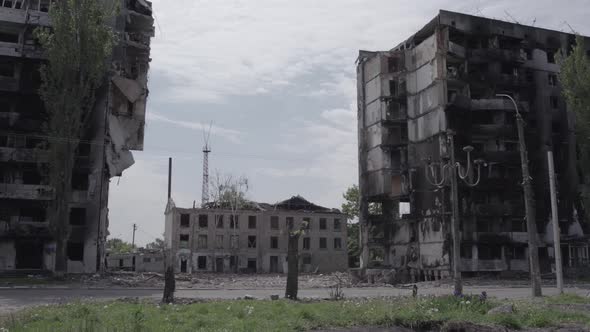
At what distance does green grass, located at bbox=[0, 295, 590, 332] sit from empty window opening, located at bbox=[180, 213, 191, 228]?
217 feet

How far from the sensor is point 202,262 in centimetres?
8044

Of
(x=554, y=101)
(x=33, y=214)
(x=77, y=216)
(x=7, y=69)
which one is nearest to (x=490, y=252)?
(x=554, y=101)

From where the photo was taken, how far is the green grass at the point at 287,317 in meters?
12.2

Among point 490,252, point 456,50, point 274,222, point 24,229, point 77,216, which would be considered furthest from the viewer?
point 274,222

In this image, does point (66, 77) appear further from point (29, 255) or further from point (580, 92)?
point (580, 92)

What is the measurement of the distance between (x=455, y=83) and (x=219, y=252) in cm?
4098

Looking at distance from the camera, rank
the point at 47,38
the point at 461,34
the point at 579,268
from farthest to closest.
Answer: the point at 461,34 → the point at 579,268 → the point at 47,38

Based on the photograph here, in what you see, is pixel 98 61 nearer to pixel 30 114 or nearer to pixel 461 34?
pixel 30 114

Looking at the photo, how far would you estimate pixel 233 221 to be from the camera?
270 feet

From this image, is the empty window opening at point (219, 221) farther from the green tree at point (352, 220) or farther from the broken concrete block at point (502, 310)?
the broken concrete block at point (502, 310)

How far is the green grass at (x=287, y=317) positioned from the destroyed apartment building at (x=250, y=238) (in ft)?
207

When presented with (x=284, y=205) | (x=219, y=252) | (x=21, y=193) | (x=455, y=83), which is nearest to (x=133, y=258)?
(x=219, y=252)

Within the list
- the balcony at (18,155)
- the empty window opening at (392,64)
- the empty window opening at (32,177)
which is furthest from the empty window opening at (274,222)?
the balcony at (18,155)

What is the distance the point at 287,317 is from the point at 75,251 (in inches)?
1632
